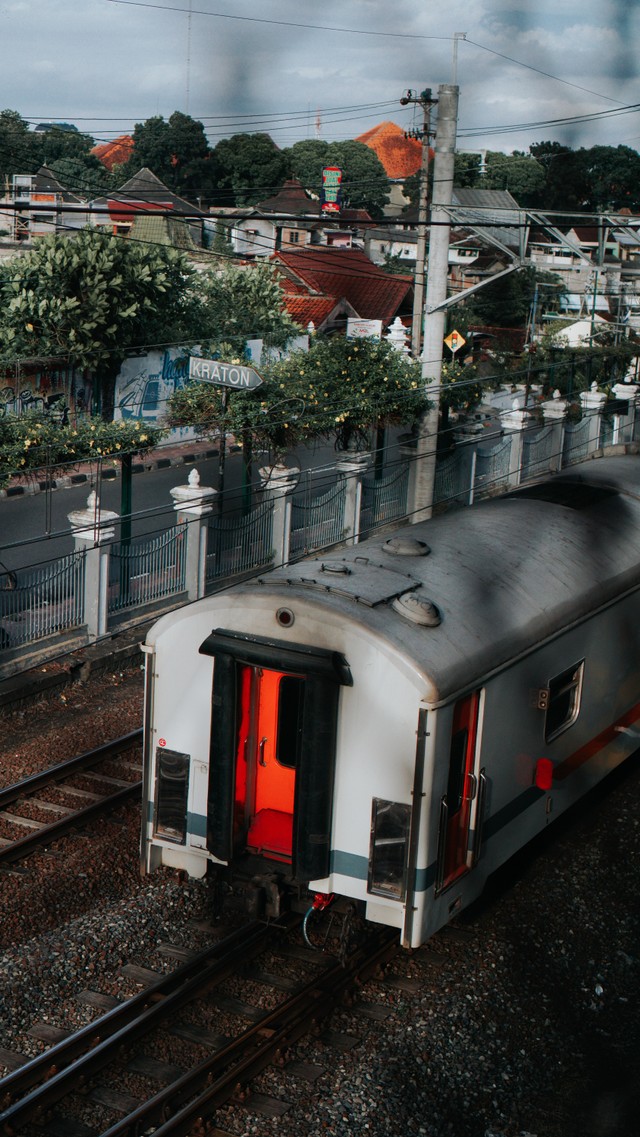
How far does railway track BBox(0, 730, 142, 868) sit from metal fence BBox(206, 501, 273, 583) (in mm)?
5780

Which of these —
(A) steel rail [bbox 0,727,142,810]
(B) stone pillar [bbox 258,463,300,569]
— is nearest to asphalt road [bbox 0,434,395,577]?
(B) stone pillar [bbox 258,463,300,569]

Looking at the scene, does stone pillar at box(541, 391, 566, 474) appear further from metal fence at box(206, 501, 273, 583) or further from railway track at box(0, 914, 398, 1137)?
railway track at box(0, 914, 398, 1137)

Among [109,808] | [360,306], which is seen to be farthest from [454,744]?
[360,306]

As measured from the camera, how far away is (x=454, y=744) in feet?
25.4

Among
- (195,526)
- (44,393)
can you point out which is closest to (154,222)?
(44,393)

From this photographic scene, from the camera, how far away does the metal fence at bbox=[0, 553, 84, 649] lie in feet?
48.0

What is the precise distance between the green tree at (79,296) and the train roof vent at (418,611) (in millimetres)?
25449

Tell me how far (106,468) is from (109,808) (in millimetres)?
21439

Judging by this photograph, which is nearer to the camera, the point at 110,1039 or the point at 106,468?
the point at 110,1039

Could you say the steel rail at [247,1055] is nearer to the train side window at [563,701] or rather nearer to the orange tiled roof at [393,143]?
the train side window at [563,701]

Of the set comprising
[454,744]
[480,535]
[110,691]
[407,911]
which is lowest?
[110,691]

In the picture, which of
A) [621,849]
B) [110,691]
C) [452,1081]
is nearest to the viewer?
[452,1081]

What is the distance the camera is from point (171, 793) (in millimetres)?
8422

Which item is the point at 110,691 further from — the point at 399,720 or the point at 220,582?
the point at 399,720
